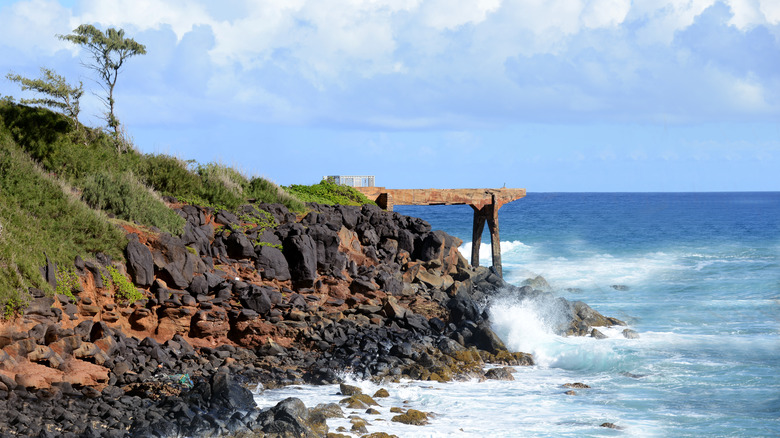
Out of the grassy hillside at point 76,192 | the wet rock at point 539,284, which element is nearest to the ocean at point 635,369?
the wet rock at point 539,284

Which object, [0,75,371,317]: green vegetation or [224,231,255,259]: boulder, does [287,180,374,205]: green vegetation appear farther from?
[224,231,255,259]: boulder

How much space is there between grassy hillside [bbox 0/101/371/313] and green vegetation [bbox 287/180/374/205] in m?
0.15

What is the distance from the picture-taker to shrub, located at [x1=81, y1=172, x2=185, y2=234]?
Result: 55.3ft

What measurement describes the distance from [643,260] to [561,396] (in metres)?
30.9

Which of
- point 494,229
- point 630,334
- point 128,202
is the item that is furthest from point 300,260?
point 494,229

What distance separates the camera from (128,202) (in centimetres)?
1697

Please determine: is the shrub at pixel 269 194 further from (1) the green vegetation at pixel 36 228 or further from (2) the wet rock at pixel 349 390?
(2) the wet rock at pixel 349 390

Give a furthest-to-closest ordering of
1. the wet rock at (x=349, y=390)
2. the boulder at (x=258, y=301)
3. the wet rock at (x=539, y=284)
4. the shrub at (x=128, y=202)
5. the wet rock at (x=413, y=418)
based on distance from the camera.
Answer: the wet rock at (x=539, y=284) → the shrub at (x=128, y=202) → the boulder at (x=258, y=301) → the wet rock at (x=349, y=390) → the wet rock at (x=413, y=418)

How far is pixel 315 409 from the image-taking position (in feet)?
39.2

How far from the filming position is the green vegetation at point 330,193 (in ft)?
83.7

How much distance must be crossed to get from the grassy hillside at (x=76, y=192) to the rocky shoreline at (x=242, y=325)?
0.49 meters

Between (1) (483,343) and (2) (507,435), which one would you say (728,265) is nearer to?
(1) (483,343)

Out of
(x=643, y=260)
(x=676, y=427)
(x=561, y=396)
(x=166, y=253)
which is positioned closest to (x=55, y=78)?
(x=166, y=253)

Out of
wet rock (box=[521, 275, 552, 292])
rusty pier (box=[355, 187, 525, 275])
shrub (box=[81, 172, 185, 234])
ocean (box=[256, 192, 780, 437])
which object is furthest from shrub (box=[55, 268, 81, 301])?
wet rock (box=[521, 275, 552, 292])
